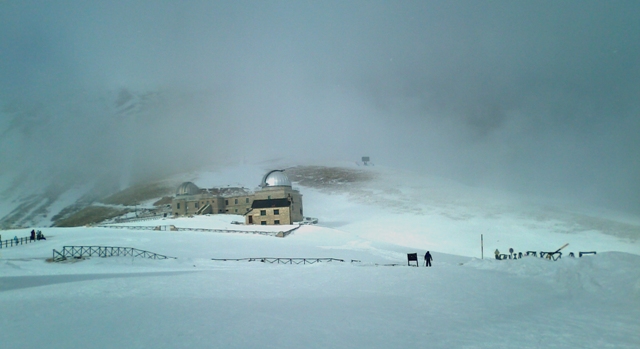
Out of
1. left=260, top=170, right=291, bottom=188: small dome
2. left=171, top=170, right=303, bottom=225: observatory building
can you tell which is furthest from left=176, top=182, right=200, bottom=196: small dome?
left=260, top=170, right=291, bottom=188: small dome

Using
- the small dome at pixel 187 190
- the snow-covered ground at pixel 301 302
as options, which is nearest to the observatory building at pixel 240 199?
the small dome at pixel 187 190

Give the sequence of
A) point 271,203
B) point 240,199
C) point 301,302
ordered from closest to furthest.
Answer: point 301,302 → point 271,203 → point 240,199

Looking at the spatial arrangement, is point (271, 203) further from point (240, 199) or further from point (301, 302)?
point (301, 302)

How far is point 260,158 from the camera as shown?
159875mm

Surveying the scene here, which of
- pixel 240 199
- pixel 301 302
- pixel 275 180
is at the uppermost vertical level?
pixel 275 180

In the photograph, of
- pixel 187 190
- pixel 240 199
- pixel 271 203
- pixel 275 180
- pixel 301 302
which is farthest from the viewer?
pixel 187 190

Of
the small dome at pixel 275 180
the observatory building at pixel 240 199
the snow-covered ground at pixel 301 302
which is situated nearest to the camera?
the snow-covered ground at pixel 301 302

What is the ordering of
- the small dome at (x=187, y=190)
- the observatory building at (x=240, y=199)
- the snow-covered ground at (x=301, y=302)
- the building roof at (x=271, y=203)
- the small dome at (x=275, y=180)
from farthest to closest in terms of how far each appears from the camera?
1. the small dome at (x=187, y=190)
2. the small dome at (x=275, y=180)
3. the observatory building at (x=240, y=199)
4. the building roof at (x=271, y=203)
5. the snow-covered ground at (x=301, y=302)

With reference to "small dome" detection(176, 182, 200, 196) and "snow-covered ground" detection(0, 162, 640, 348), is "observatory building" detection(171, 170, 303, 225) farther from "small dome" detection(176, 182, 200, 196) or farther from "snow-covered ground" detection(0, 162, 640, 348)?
"snow-covered ground" detection(0, 162, 640, 348)

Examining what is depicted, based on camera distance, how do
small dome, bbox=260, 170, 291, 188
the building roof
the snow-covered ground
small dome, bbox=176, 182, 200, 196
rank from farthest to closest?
small dome, bbox=176, 182, 200, 196
small dome, bbox=260, 170, 291, 188
the building roof
the snow-covered ground

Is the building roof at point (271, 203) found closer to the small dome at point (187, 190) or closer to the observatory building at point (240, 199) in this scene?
the observatory building at point (240, 199)

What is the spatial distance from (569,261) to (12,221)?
132376 mm

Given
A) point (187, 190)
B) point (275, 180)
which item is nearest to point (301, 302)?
point (275, 180)

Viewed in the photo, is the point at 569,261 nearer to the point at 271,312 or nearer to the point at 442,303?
the point at 442,303
